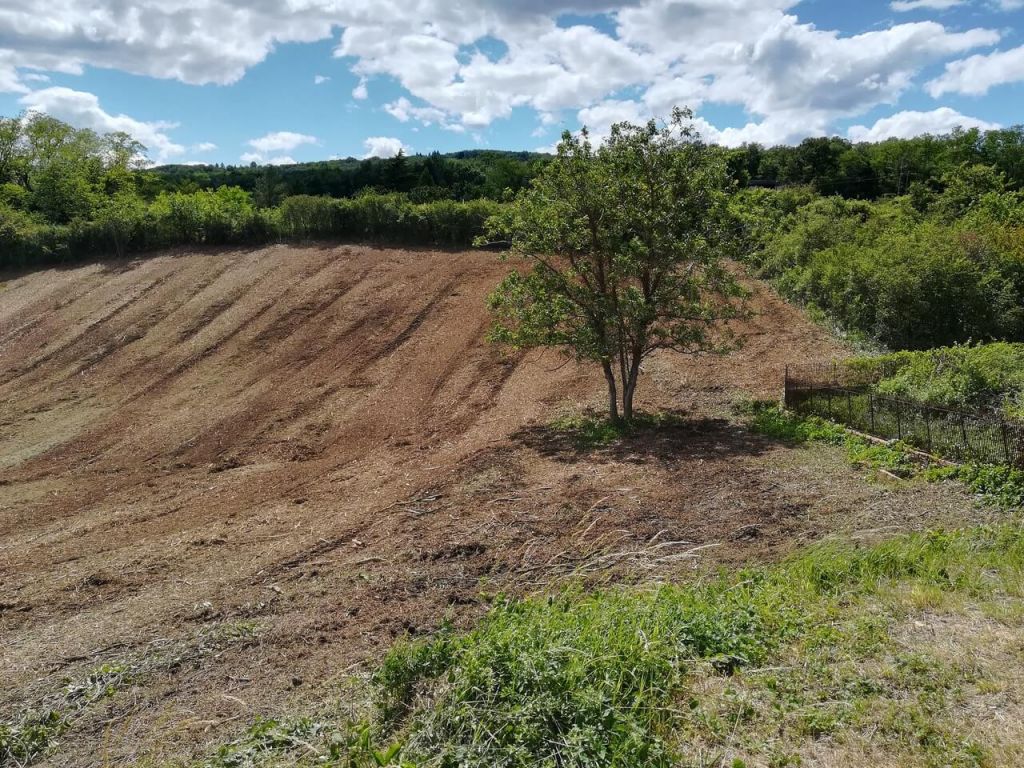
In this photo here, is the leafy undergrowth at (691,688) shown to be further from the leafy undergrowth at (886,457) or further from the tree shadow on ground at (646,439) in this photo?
the tree shadow on ground at (646,439)

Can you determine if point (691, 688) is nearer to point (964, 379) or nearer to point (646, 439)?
point (646, 439)

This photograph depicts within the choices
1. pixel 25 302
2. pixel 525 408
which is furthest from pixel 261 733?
pixel 25 302

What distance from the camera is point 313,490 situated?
476 inches

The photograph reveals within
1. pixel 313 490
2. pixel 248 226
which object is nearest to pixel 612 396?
pixel 313 490

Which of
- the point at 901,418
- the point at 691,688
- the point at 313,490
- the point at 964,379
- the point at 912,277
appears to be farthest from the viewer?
the point at 912,277

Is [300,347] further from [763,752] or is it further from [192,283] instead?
[763,752]

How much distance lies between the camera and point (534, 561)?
8016 mm

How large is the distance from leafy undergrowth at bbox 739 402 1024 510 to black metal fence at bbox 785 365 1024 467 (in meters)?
0.26

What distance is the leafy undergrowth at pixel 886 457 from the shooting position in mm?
9047

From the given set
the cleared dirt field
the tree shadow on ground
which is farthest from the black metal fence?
the tree shadow on ground

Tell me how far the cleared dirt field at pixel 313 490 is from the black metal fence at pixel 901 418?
3.81 ft

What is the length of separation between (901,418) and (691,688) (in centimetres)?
812

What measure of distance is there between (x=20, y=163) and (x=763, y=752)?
188ft

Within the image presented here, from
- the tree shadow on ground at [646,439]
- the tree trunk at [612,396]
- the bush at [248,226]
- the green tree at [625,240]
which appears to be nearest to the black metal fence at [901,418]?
the tree shadow on ground at [646,439]
